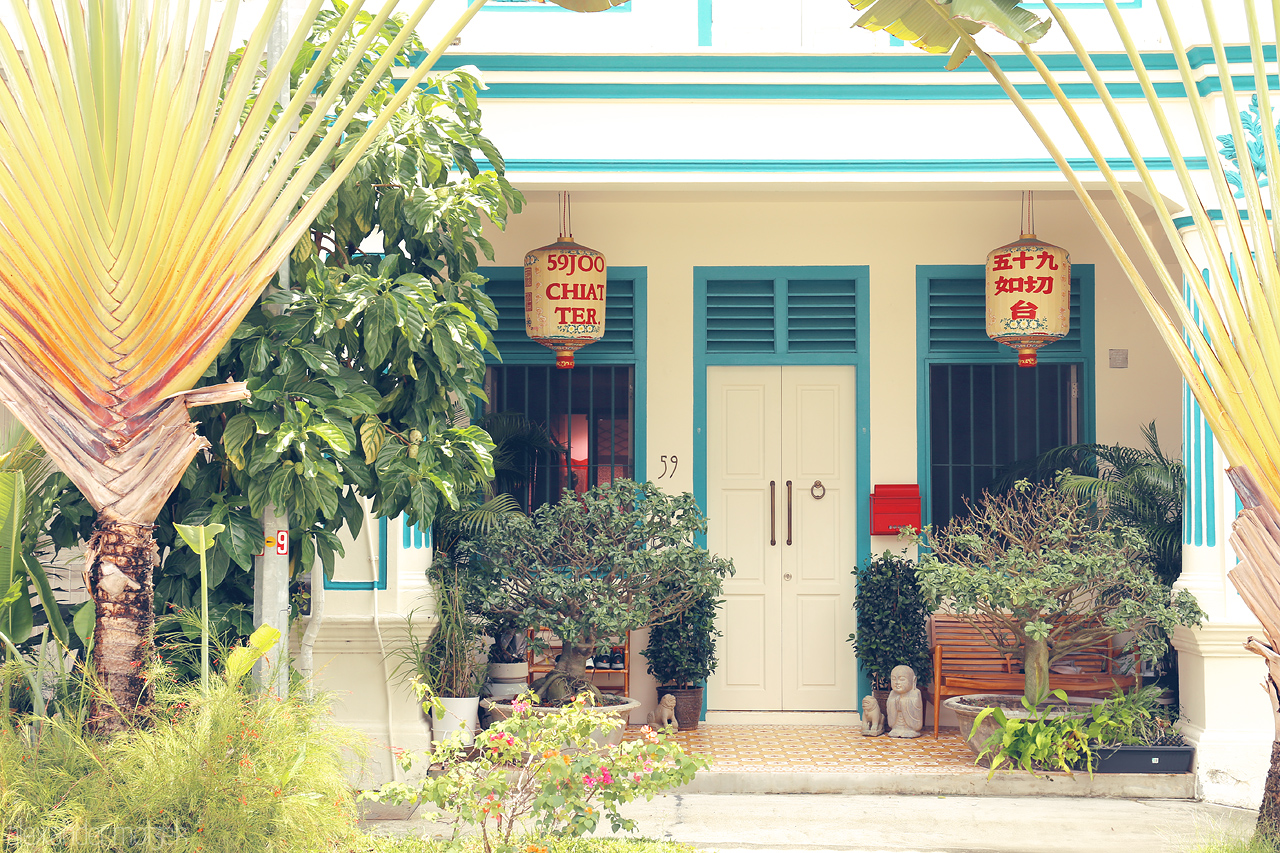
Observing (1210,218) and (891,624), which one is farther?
(891,624)

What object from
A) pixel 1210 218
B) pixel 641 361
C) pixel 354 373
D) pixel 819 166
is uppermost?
pixel 819 166

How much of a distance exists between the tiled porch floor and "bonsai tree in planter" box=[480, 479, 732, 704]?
0.88 m

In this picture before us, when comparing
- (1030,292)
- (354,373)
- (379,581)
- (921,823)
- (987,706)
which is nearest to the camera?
(354,373)

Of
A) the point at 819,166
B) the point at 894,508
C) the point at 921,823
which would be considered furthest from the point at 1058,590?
the point at 819,166

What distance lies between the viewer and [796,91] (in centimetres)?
594

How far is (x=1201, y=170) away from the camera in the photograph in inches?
233

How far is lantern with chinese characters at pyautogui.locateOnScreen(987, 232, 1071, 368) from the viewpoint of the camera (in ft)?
22.1

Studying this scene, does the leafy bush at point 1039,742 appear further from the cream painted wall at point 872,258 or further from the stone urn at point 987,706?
the cream painted wall at point 872,258

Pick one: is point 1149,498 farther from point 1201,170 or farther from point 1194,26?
point 1194,26

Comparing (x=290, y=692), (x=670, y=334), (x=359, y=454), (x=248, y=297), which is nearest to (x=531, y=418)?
(x=670, y=334)

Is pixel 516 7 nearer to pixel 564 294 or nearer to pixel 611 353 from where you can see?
pixel 564 294

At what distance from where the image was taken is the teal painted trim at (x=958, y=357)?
7418mm

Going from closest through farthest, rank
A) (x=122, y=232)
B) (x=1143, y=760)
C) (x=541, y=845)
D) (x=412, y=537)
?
(x=122, y=232), (x=541, y=845), (x=1143, y=760), (x=412, y=537)

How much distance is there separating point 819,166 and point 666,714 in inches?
141
